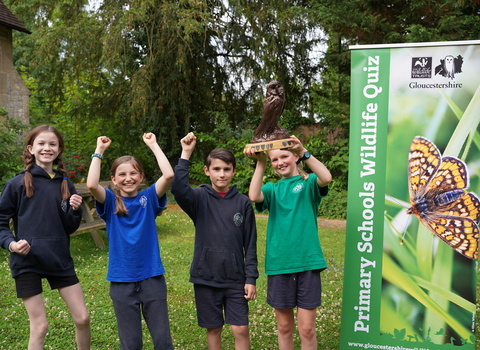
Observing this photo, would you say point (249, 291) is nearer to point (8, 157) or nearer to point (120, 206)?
point (120, 206)

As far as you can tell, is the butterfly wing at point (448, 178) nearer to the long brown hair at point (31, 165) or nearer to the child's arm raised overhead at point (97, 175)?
the child's arm raised overhead at point (97, 175)

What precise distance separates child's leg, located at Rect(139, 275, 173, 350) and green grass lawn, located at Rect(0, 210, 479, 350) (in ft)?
3.79

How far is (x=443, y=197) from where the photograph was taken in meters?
3.63

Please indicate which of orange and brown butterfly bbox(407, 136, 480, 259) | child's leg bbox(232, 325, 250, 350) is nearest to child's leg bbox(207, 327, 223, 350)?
child's leg bbox(232, 325, 250, 350)

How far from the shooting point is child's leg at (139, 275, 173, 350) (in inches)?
122

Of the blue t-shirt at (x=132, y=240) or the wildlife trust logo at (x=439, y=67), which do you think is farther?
the wildlife trust logo at (x=439, y=67)

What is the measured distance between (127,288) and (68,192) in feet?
Result: 2.54

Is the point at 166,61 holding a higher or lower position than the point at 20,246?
higher

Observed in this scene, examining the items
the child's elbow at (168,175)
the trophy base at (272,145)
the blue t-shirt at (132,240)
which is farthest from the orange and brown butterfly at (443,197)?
the blue t-shirt at (132,240)

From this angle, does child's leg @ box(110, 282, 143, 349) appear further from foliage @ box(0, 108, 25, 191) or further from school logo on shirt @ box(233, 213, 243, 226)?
foliage @ box(0, 108, 25, 191)

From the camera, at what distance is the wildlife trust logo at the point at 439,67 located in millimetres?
3580

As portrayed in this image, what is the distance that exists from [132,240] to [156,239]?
0.59 ft

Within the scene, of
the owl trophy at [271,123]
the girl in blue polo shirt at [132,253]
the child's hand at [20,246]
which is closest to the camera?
the child's hand at [20,246]

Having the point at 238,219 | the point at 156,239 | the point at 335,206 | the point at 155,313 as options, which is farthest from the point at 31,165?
the point at 335,206
